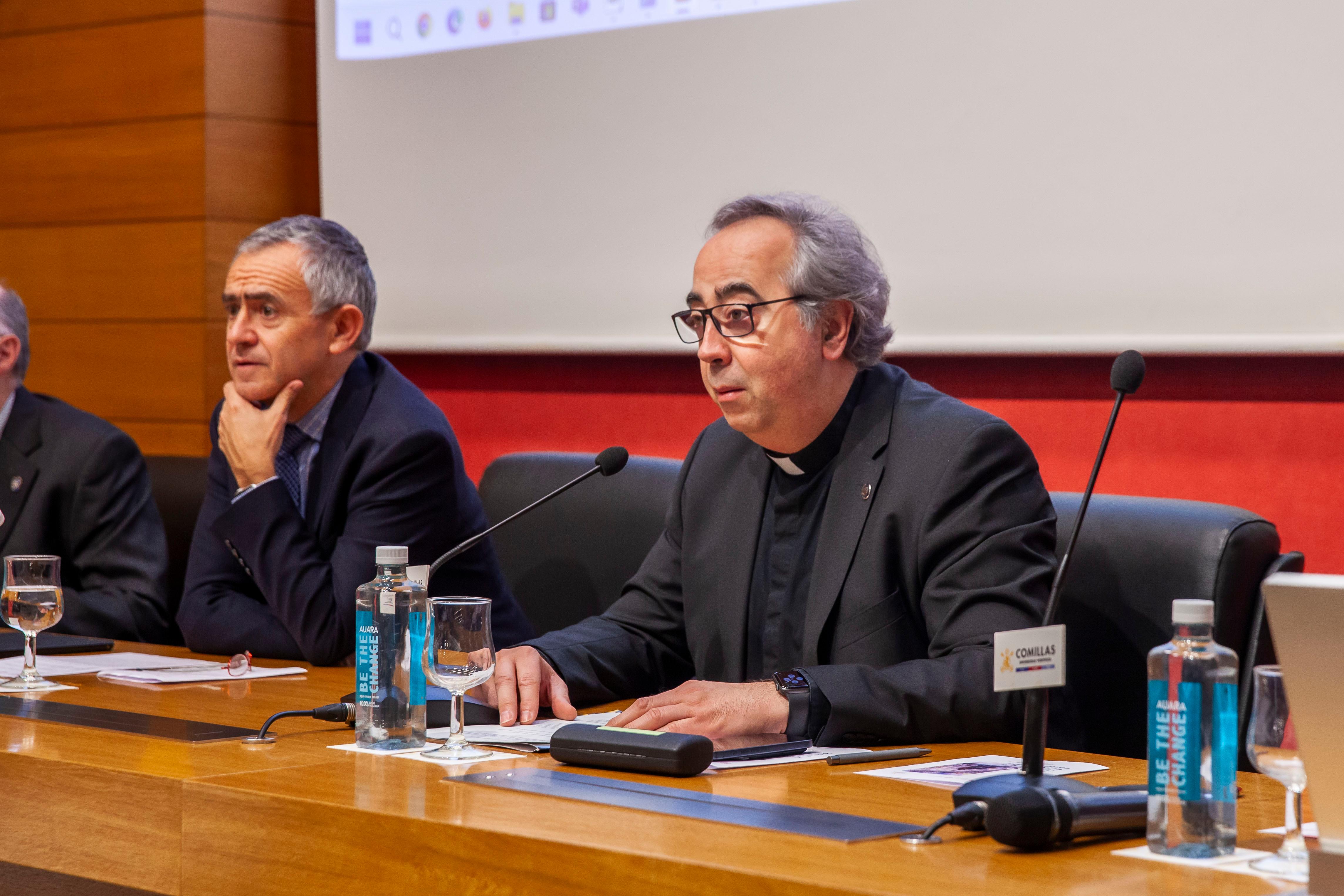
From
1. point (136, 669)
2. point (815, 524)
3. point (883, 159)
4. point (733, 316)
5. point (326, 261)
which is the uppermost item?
point (883, 159)

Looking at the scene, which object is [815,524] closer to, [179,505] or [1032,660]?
[1032,660]

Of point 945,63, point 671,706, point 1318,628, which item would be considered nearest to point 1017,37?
point 945,63

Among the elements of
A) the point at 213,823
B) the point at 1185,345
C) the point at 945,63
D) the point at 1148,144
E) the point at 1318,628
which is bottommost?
the point at 213,823

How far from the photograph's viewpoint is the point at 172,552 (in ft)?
11.2

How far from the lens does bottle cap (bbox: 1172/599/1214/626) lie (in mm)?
1226

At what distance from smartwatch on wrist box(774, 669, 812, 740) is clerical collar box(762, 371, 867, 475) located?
536mm

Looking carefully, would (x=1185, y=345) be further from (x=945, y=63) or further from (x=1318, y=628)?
(x=1318, y=628)

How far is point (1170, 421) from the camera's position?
278 centimetres

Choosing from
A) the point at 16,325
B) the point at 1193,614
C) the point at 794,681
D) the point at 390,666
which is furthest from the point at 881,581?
the point at 16,325

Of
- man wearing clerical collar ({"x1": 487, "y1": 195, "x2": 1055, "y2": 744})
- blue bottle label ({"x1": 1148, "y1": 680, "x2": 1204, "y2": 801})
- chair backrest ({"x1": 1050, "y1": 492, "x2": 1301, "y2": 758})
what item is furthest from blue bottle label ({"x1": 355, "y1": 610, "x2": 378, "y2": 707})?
chair backrest ({"x1": 1050, "y1": 492, "x2": 1301, "y2": 758})

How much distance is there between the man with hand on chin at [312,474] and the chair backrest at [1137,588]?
0.97 m

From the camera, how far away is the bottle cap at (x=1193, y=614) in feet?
4.02

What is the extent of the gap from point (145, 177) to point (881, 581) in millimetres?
2769

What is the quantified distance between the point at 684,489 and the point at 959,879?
1280mm
